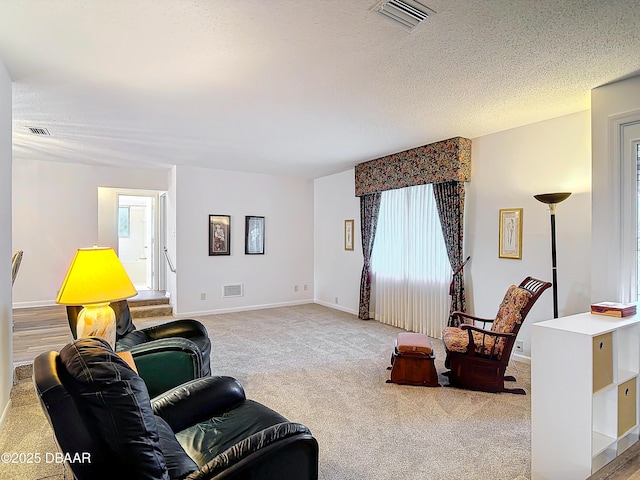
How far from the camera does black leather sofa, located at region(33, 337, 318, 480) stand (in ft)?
3.63

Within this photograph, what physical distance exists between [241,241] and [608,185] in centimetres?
565

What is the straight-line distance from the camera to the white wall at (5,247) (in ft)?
8.73

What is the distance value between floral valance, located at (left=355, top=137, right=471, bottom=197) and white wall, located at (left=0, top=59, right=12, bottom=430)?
4.40 meters

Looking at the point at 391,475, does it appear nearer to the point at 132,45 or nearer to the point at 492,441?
the point at 492,441

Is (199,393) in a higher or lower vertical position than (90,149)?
lower

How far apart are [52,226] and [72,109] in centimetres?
Answer: 371

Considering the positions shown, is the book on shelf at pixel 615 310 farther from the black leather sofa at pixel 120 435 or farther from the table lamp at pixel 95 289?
the table lamp at pixel 95 289

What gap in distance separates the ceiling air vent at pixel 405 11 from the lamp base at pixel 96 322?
2.52m

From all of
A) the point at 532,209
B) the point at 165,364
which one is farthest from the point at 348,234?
the point at 165,364

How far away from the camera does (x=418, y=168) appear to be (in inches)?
200

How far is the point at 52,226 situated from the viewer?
637 centimetres

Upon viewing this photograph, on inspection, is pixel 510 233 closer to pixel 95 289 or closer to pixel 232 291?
pixel 95 289

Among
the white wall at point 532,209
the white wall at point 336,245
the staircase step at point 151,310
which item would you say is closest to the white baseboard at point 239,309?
the staircase step at point 151,310

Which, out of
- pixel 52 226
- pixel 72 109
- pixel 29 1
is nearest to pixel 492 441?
pixel 29 1
